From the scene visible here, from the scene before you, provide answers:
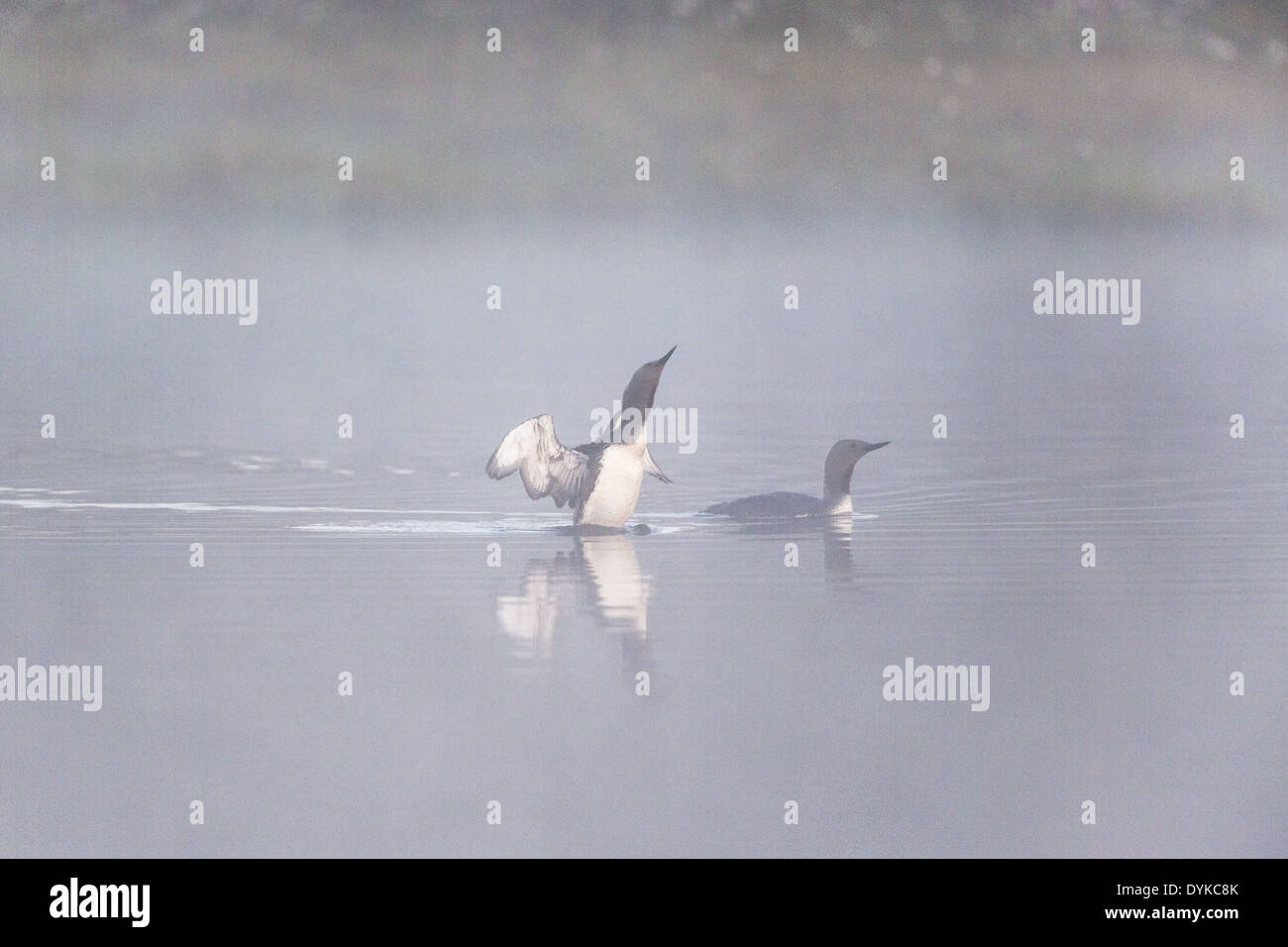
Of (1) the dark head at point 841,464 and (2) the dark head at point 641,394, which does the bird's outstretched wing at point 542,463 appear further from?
(1) the dark head at point 841,464

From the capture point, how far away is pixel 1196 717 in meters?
6.38

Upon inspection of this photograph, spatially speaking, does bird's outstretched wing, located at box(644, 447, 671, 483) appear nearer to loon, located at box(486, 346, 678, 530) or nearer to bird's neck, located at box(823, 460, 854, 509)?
loon, located at box(486, 346, 678, 530)

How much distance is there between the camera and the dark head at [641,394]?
8523 mm

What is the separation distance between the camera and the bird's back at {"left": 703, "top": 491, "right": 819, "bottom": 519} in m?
9.08

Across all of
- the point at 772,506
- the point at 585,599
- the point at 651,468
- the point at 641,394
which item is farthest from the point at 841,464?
the point at 585,599

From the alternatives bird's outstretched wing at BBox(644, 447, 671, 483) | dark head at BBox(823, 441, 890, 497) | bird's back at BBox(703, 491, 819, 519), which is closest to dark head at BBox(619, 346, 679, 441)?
bird's outstretched wing at BBox(644, 447, 671, 483)

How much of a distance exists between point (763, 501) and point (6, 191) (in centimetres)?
921

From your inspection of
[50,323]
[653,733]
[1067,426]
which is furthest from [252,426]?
[653,733]

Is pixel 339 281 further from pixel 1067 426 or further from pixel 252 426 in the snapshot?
pixel 1067 426

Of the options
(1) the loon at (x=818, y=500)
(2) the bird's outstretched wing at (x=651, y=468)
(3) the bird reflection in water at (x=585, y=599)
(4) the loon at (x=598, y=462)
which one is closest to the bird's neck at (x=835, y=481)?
(1) the loon at (x=818, y=500)

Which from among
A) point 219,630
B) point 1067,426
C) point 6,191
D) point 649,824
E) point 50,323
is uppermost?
point 6,191

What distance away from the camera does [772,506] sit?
907 centimetres

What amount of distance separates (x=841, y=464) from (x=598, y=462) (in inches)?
49.9

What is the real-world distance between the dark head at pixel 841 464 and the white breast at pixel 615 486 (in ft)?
3.31
